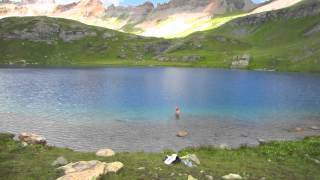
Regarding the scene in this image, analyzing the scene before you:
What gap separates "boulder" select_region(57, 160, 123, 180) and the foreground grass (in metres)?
0.56

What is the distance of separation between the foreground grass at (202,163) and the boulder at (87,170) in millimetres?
564

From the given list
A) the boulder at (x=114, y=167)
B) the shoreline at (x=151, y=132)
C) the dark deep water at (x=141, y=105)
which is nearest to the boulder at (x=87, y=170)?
the boulder at (x=114, y=167)

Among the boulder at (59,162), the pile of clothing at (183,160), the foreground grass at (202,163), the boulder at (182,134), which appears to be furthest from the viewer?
the boulder at (182,134)

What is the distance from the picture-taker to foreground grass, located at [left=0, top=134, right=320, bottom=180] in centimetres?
2750

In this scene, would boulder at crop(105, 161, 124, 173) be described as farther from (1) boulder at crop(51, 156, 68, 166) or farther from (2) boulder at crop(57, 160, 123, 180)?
(1) boulder at crop(51, 156, 68, 166)

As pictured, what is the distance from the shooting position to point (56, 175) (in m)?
26.5

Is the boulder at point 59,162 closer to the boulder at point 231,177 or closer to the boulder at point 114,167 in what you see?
the boulder at point 114,167

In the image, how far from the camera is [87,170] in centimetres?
2644

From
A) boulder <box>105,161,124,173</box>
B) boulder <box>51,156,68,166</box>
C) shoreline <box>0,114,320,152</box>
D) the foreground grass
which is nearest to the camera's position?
boulder <box>105,161,124,173</box>

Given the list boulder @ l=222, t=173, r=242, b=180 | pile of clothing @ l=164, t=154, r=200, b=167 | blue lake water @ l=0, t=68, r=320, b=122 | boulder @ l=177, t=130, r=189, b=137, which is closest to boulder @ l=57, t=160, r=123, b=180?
pile of clothing @ l=164, t=154, r=200, b=167

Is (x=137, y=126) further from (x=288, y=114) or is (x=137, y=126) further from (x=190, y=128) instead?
(x=288, y=114)

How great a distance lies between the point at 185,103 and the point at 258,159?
58.8 m

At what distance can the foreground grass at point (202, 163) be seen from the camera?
27.5 meters

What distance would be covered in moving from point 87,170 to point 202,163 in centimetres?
1023
